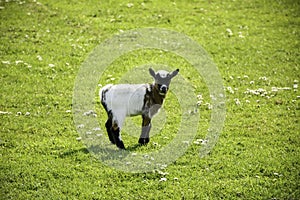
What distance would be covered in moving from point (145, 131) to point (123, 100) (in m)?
1.15

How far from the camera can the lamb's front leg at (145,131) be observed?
11680 mm

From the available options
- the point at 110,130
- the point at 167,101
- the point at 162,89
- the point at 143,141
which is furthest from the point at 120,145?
the point at 167,101

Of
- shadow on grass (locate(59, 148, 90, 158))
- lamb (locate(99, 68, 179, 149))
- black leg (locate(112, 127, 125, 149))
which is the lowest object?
shadow on grass (locate(59, 148, 90, 158))

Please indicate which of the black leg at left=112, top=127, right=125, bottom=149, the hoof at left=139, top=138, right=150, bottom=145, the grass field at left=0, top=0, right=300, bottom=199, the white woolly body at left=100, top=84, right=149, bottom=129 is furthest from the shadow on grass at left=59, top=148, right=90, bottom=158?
the hoof at left=139, top=138, right=150, bottom=145

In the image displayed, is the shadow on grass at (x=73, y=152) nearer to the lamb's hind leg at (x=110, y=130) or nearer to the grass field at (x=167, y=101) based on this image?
the grass field at (x=167, y=101)

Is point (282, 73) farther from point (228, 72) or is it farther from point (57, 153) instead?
point (57, 153)

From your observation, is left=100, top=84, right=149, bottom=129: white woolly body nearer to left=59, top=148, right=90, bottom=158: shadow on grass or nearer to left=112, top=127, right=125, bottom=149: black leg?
left=112, top=127, right=125, bottom=149: black leg

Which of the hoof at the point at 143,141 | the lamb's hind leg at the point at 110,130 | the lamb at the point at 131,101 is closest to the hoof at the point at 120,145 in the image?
the lamb at the point at 131,101

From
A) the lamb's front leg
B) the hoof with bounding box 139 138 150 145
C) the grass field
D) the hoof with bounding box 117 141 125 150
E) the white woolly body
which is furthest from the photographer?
the hoof with bounding box 139 138 150 145

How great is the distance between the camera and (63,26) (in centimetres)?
2034

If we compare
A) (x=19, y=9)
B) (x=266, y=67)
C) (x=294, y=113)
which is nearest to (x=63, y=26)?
(x=19, y=9)

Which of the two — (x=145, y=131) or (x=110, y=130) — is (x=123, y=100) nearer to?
(x=110, y=130)

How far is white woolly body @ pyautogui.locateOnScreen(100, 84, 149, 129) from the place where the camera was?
36.8ft

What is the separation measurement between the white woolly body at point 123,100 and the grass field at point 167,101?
1098 mm
